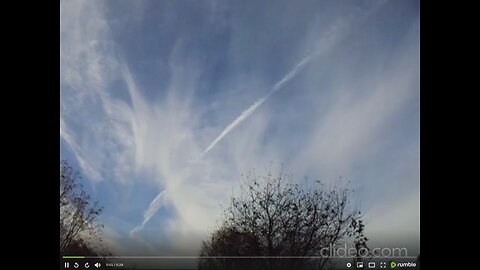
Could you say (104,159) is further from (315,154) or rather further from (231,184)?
(315,154)

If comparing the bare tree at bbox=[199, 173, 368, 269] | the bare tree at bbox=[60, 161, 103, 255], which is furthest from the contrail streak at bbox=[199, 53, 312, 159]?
the bare tree at bbox=[60, 161, 103, 255]

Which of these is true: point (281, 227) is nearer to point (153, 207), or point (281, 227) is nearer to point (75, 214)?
point (153, 207)

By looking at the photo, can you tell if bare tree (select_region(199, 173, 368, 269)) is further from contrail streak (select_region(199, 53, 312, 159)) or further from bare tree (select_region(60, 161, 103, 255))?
bare tree (select_region(60, 161, 103, 255))

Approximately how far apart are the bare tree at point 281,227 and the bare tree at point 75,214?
1.20 feet

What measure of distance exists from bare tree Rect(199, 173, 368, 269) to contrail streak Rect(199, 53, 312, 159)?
0.16 m

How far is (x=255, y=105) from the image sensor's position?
1661mm

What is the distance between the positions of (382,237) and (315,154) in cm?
33

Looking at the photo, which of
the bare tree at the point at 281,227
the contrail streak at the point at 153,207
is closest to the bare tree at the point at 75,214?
the contrail streak at the point at 153,207

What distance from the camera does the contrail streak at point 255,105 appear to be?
165 centimetres

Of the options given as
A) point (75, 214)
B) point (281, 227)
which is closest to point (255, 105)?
point (281, 227)

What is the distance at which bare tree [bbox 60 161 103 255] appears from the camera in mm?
1669

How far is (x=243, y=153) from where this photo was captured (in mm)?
1656

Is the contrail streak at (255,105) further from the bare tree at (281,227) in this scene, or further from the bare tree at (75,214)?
the bare tree at (75,214)

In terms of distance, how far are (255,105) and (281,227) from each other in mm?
394
